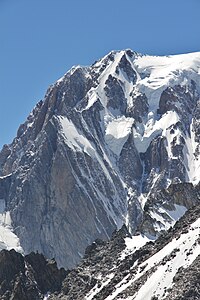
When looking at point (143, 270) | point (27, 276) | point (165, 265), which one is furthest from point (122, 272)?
point (27, 276)

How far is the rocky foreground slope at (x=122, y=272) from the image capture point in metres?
102

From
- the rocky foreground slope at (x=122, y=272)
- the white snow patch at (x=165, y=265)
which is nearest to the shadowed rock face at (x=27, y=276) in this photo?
the rocky foreground slope at (x=122, y=272)

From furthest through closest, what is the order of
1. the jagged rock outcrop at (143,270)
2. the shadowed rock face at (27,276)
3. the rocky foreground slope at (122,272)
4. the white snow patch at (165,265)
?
the shadowed rock face at (27,276), the white snow patch at (165,265), the rocky foreground slope at (122,272), the jagged rock outcrop at (143,270)

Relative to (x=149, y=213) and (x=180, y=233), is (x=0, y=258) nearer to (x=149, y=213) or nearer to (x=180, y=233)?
(x=149, y=213)

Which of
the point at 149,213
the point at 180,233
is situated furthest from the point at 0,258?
the point at 180,233

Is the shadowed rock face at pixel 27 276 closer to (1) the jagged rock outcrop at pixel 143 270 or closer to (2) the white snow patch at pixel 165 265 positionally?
(1) the jagged rock outcrop at pixel 143 270

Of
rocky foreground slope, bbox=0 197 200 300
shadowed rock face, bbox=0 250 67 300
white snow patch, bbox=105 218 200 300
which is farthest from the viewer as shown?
shadowed rock face, bbox=0 250 67 300

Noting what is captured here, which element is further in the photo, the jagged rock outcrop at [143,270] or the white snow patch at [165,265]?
the white snow patch at [165,265]

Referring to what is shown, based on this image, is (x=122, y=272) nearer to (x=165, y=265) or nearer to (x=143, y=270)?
(x=143, y=270)

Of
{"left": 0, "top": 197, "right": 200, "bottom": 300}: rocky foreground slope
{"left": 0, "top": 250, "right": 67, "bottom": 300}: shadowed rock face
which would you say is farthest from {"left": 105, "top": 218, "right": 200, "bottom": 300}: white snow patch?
{"left": 0, "top": 250, "right": 67, "bottom": 300}: shadowed rock face

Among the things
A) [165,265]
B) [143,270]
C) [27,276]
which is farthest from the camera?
[27,276]

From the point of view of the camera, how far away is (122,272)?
122m

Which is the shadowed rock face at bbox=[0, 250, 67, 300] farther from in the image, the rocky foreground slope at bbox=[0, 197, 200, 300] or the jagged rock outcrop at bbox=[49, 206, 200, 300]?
the jagged rock outcrop at bbox=[49, 206, 200, 300]

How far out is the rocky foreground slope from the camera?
10175 centimetres
